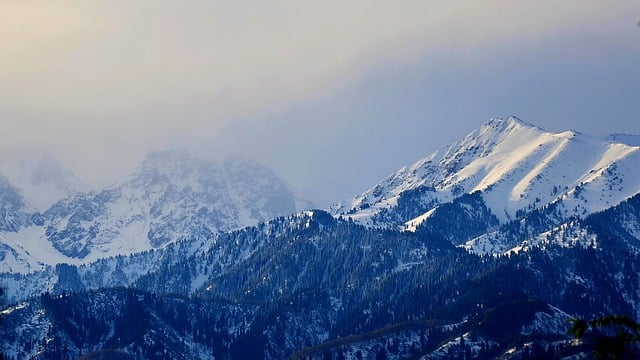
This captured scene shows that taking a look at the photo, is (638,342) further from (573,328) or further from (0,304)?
(0,304)

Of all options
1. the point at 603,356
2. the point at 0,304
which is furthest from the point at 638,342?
the point at 0,304

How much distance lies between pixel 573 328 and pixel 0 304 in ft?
175

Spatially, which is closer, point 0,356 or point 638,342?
point 638,342

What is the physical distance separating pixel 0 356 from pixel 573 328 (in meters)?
53.8

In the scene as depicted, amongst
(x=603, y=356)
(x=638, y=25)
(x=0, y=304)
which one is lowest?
(x=603, y=356)

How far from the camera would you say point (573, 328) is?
68500mm

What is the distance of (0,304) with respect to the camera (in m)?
101

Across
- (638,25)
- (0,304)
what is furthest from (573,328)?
(0,304)

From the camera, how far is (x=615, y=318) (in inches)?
2657

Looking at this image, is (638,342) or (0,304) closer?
(638,342)

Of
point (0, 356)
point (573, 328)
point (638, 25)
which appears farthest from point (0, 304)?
point (638, 25)

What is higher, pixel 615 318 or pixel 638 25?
pixel 638 25

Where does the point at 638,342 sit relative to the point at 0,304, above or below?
below

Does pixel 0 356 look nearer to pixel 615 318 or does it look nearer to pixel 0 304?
pixel 0 304
